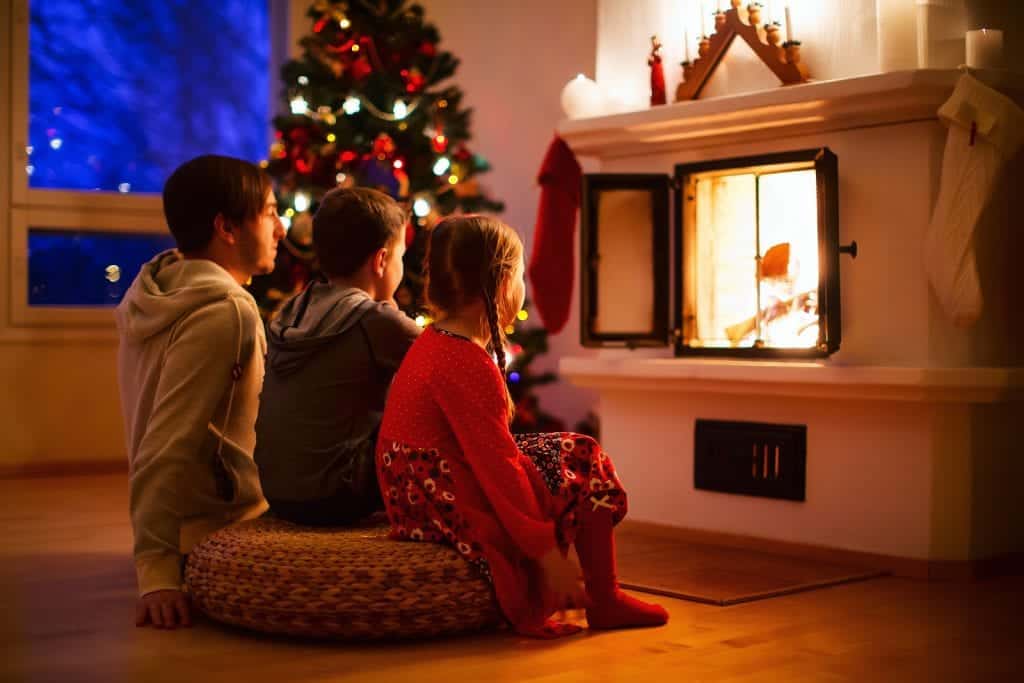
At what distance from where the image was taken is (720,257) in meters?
3.51

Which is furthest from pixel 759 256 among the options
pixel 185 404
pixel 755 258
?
pixel 185 404

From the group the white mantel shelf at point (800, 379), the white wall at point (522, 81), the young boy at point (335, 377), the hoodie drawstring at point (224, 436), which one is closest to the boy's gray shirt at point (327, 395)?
the young boy at point (335, 377)

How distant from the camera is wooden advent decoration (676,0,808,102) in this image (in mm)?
3252

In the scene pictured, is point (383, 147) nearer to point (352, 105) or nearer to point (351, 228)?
point (352, 105)

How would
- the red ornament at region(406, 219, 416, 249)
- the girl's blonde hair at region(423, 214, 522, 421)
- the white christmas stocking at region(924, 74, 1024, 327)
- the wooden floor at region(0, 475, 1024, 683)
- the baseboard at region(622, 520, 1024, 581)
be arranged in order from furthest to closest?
1. the red ornament at region(406, 219, 416, 249)
2. the baseboard at region(622, 520, 1024, 581)
3. the white christmas stocking at region(924, 74, 1024, 327)
4. the girl's blonde hair at region(423, 214, 522, 421)
5. the wooden floor at region(0, 475, 1024, 683)

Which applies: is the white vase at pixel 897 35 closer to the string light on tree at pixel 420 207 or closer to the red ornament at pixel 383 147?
the string light on tree at pixel 420 207

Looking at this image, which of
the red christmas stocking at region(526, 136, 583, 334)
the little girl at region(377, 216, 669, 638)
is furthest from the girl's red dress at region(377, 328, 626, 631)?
the red christmas stocking at region(526, 136, 583, 334)

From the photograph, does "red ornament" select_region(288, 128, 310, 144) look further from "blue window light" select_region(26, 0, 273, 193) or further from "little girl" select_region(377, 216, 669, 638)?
"little girl" select_region(377, 216, 669, 638)

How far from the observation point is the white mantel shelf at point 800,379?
2912 mm

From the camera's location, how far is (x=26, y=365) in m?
5.18

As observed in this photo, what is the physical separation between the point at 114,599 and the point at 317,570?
0.69 meters

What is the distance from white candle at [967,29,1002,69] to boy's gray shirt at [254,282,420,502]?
1480 mm

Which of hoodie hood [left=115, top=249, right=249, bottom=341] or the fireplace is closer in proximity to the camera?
hoodie hood [left=115, top=249, right=249, bottom=341]

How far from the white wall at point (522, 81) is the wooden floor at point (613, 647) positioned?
9.33ft
